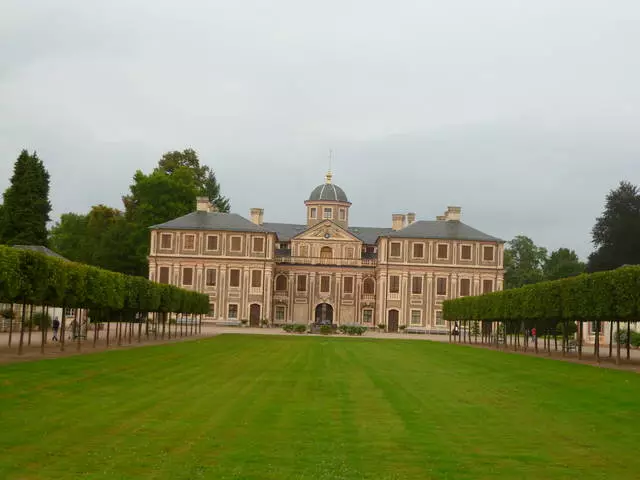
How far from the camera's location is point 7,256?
87.2 feet

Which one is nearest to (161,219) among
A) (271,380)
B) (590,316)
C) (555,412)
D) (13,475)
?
(590,316)

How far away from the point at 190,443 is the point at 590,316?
2597 centimetres

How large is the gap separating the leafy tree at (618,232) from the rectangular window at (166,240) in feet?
114

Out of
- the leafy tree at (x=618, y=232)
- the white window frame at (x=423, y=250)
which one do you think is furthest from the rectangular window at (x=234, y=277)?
the leafy tree at (x=618, y=232)

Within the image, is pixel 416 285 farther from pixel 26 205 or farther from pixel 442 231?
pixel 26 205

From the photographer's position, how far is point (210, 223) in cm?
7794

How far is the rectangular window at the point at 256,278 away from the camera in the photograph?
77312 millimetres

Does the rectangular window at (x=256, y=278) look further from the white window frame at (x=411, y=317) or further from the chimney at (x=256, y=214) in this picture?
the white window frame at (x=411, y=317)

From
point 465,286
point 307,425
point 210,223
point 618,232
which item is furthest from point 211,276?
point 307,425

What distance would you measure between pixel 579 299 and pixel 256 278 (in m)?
45.5

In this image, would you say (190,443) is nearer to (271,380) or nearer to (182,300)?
(271,380)

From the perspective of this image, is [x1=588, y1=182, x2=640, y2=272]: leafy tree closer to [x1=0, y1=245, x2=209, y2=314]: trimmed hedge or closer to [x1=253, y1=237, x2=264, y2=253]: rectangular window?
[x1=253, y1=237, x2=264, y2=253]: rectangular window

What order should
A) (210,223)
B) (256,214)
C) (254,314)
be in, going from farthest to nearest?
(256,214)
(210,223)
(254,314)

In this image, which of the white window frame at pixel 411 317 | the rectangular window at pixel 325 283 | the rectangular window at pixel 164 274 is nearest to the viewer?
the rectangular window at pixel 164 274
